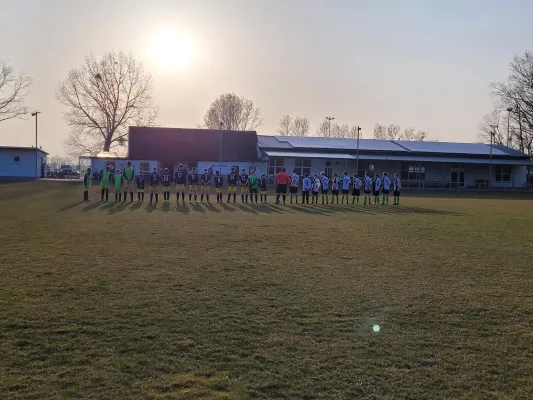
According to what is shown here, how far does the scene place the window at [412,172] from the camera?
5644 centimetres

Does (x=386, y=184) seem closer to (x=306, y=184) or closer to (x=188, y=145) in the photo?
(x=306, y=184)

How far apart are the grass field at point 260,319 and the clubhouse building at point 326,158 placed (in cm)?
4037

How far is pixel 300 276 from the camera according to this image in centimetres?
825

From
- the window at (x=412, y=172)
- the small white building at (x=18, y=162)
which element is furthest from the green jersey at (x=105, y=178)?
the window at (x=412, y=172)

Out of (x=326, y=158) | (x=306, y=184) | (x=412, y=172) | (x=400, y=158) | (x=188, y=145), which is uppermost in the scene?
(x=188, y=145)

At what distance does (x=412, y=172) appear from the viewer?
5653 centimetres

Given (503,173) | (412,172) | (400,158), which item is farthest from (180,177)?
(503,173)

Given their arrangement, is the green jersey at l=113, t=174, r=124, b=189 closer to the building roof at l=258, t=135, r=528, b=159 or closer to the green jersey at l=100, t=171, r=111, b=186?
the green jersey at l=100, t=171, r=111, b=186

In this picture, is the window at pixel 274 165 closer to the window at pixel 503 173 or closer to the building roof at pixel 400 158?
the building roof at pixel 400 158

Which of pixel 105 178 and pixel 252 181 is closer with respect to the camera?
pixel 105 178

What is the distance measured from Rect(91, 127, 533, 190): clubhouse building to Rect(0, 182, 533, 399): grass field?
4037 cm

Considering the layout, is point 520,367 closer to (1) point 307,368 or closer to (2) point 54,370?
(1) point 307,368

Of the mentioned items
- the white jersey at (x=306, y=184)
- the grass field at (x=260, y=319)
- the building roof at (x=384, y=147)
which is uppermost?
the building roof at (x=384, y=147)

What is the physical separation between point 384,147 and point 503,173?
48.1 feet
